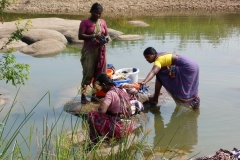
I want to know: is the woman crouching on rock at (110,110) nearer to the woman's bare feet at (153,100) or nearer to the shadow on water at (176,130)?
the shadow on water at (176,130)

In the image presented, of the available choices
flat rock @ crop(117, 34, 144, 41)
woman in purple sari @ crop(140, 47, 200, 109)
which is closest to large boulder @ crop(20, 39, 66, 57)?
flat rock @ crop(117, 34, 144, 41)

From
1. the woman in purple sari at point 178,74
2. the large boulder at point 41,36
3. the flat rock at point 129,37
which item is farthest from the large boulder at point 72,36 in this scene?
the woman in purple sari at point 178,74

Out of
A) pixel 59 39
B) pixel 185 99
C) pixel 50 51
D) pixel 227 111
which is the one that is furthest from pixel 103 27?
pixel 59 39

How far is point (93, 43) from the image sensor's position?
6699mm

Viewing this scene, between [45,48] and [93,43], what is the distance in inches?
196

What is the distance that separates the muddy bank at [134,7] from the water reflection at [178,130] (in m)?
12.6

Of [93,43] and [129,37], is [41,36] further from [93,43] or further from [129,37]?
[93,43]

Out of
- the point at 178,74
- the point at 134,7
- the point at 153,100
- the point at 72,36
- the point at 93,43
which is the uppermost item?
the point at 93,43

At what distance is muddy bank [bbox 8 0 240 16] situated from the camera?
1947 centimetres

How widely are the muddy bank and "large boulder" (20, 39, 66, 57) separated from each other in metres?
7.91

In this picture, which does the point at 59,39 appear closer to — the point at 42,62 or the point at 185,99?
the point at 42,62

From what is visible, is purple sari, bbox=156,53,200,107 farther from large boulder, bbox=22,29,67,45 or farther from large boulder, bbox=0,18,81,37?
large boulder, bbox=0,18,81,37

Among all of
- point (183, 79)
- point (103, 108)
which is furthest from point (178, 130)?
point (103, 108)

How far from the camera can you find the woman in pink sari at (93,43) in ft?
21.6
